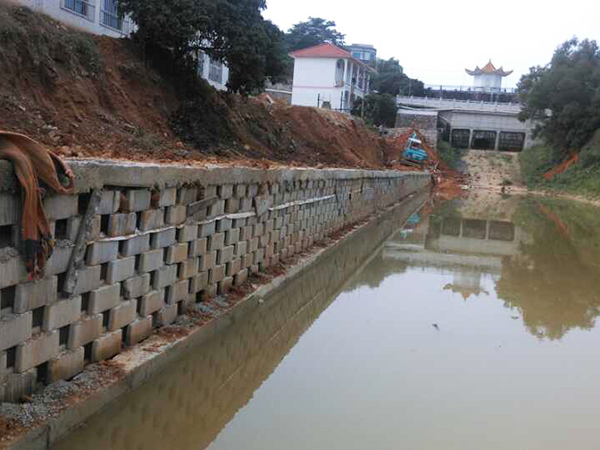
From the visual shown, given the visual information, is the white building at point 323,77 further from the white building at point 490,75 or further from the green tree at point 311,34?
the white building at point 490,75

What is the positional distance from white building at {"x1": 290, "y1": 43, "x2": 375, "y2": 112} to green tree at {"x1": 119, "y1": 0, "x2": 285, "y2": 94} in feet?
119

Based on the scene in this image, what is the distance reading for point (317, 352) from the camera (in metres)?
7.95

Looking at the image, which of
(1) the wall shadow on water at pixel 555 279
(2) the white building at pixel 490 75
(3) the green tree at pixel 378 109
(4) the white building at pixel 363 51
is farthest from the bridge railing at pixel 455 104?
(1) the wall shadow on water at pixel 555 279

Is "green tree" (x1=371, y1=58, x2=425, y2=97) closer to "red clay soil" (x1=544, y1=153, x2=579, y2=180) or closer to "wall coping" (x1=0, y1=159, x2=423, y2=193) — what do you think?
"red clay soil" (x1=544, y1=153, x2=579, y2=180)

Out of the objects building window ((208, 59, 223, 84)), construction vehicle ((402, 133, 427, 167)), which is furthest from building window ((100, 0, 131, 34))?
construction vehicle ((402, 133, 427, 167))

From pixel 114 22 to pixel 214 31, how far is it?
5109 millimetres

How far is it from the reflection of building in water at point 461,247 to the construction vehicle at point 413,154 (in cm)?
2437

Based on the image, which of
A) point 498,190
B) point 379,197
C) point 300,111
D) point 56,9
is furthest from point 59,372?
point 498,190

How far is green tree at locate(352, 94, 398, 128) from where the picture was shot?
5826 cm

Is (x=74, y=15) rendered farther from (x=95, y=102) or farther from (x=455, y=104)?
(x=455, y=104)

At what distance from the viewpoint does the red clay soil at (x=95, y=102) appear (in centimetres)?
1102

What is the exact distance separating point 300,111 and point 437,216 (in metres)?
10.7

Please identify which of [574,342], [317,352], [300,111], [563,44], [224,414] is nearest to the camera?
[224,414]

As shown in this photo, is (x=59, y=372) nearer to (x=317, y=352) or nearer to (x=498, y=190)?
(x=317, y=352)
